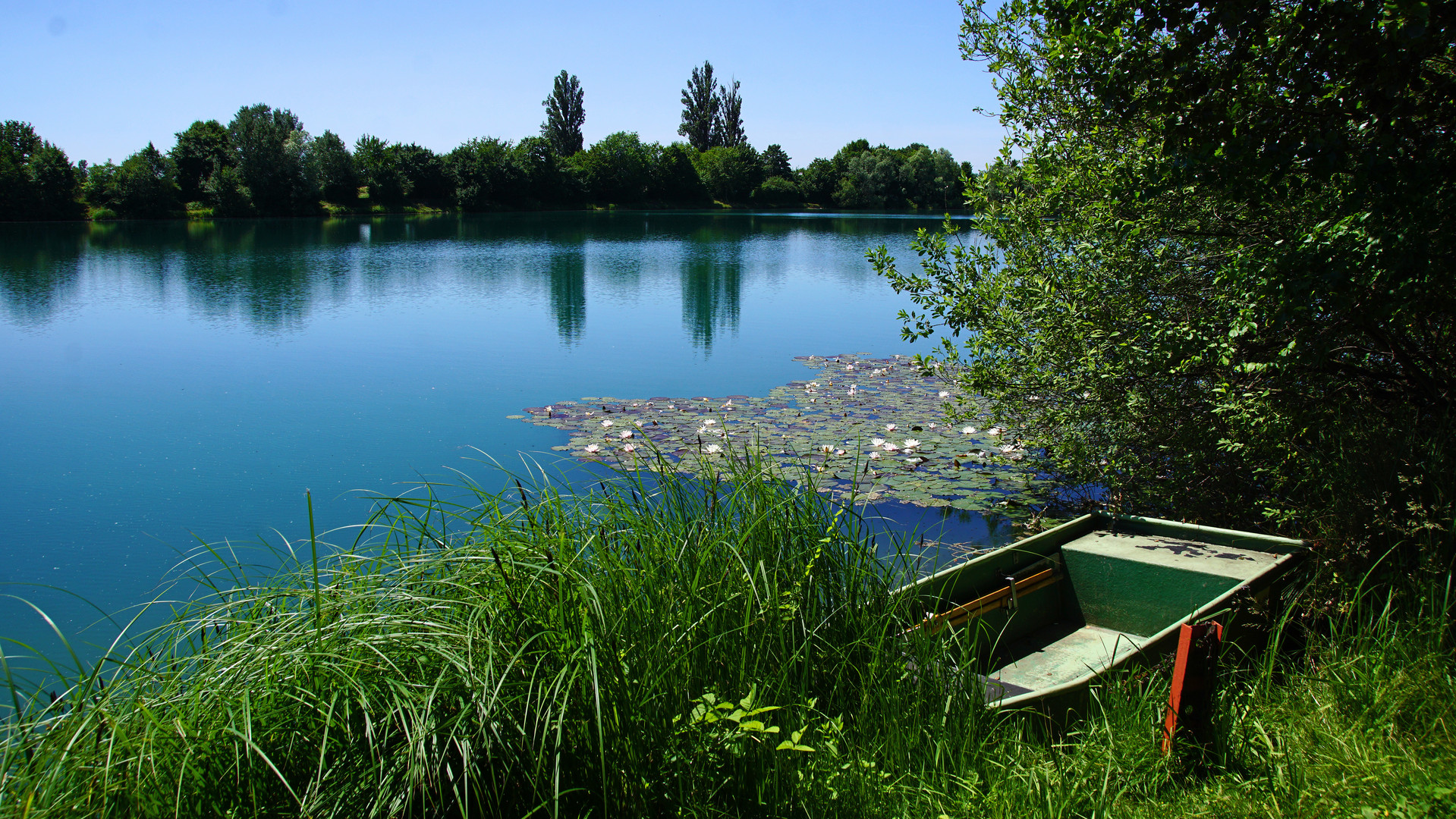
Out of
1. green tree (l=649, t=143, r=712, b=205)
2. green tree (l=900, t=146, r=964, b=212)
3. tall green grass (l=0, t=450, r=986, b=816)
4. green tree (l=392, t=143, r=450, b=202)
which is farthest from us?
green tree (l=649, t=143, r=712, b=205)

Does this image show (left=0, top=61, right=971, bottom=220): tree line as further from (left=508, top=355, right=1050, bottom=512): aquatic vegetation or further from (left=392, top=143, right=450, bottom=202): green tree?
(left=508, top=355, right=1050, bottom=512): aquatic vegetation

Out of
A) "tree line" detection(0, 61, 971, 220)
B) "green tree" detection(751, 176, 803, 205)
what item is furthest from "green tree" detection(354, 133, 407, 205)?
"green tree" detection(751, 176, 803, 205)

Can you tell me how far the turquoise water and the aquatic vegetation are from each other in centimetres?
39

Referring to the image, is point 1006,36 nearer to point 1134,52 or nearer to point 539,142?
point 1134,52

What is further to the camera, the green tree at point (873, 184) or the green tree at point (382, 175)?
the green tree at point (873, 184)

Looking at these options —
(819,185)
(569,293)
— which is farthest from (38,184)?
(819,185)

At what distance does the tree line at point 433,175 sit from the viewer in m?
41.5

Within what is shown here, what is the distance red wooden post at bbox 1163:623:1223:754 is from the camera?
2414mm

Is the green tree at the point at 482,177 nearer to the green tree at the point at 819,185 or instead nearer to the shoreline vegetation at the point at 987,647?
the green tree at the point at 819,185

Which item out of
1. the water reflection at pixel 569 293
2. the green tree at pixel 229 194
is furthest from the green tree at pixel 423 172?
the water reflection at pixel 569 293

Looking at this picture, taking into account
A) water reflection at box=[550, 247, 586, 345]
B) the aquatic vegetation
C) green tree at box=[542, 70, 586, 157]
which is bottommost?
the aquatic vegetation

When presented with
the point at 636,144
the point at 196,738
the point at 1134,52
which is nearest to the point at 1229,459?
the point at 1134,52

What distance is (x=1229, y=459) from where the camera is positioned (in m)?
4.83

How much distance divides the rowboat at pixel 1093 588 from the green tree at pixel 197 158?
49551 mm
